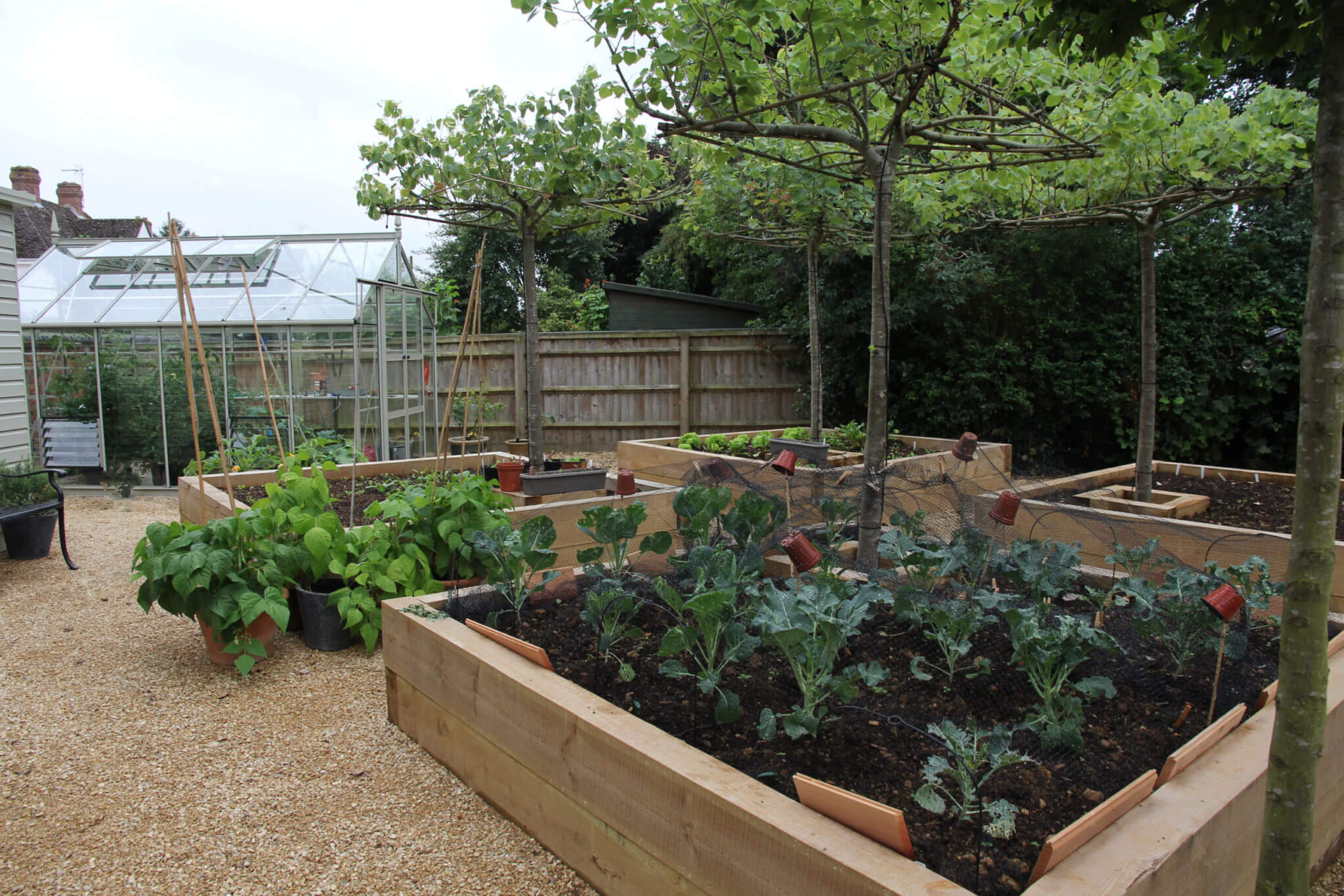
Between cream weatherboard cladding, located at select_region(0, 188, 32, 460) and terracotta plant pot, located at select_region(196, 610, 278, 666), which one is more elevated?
cream weatherboard cladding, located at select_region(0, 188, 32, 460)

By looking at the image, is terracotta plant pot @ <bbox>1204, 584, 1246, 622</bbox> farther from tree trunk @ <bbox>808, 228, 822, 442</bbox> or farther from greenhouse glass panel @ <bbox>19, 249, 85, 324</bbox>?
greenhouse glass panel @ <bbox>19, 249, 85, 324</bbox>

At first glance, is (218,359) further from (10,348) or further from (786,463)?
(786,463)

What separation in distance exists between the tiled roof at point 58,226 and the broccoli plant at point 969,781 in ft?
47.9

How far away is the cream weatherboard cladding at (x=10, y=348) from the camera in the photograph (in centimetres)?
578

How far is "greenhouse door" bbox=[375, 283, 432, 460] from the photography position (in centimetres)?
757

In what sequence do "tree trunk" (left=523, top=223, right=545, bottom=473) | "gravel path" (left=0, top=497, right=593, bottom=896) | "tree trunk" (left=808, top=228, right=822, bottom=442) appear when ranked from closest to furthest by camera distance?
"gravel path" (left=0, top=497, right=593, bottom=896)
"tree trunk" (left=523, top=223, right=545, bottom=473)
"tree trunk" (left=808, top=228, right=822, bottom=442)

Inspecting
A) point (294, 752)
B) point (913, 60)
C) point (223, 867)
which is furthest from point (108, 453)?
point (913, 60)

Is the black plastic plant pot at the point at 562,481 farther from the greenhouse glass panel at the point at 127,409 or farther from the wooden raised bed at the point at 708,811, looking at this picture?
the greenhouse glass panel at the point at 127,409

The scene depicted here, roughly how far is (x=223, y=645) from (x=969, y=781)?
123 inches

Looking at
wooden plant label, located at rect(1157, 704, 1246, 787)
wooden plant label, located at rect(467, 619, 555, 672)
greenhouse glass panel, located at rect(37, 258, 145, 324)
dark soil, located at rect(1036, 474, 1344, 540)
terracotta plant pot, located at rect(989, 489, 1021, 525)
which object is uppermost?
greenhouse glass panel, located at rect(37, 258, 145, 324)

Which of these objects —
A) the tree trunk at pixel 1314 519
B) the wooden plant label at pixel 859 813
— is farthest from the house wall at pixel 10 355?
the tree trunk at pixel 1314 519

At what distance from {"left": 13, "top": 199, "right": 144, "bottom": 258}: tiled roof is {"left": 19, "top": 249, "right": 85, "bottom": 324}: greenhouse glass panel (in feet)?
13.2

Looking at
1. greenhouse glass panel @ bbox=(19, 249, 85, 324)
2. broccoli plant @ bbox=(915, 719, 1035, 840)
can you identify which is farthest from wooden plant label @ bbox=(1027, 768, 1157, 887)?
greenhouse glass panel @ bbox=(19, 249, 85, 324)

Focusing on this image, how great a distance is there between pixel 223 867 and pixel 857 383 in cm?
788
